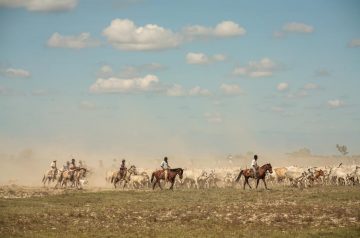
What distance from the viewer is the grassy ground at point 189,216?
24.0 metres

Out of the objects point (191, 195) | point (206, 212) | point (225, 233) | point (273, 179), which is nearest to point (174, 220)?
point (206, 212)

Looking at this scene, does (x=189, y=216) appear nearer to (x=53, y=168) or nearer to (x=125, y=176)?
(x=125, y=176)

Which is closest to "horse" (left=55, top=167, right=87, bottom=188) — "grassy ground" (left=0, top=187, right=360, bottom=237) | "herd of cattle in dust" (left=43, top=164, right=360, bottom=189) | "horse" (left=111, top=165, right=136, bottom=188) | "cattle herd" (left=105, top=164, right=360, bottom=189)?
"herd of cattle in dust" (left=43, top=164, right=360, bottom=189)

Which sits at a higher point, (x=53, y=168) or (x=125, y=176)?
(x=53, y=168)

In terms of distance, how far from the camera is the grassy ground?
2405cm

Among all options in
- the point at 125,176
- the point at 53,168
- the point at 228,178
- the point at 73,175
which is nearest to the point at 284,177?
the point at 228,178

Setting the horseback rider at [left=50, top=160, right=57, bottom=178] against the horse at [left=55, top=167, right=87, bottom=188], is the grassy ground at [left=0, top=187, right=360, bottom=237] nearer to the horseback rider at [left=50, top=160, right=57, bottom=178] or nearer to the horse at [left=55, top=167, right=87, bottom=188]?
the horse at [left=55, top=167, right=87, bottom=188]

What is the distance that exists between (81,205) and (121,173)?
1736 cm

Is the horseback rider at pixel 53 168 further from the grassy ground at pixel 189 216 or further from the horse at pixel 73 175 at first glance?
the grassy ground at pixel 189 216

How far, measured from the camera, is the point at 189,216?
2788 centimetres

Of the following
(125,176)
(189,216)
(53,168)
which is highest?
(53,168)

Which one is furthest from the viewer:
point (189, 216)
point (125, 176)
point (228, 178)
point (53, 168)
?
point (228, 178)

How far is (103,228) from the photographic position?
998 inches

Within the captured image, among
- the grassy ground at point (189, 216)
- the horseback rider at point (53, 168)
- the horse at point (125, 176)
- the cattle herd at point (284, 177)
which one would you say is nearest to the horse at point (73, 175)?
the horseback rider at point (53, 168)
